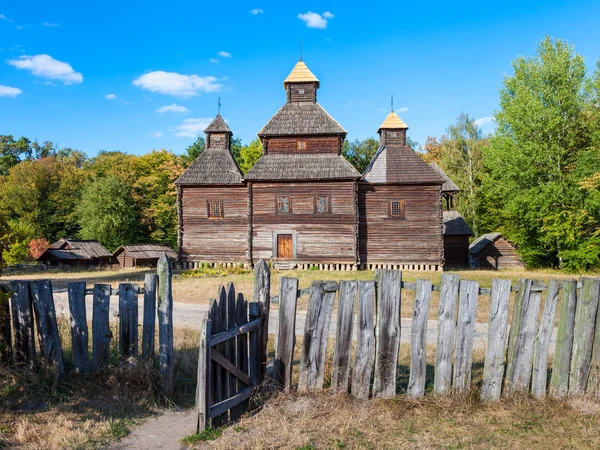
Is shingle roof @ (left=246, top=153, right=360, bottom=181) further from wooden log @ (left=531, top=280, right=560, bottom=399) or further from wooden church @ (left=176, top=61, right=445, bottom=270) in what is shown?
wooden log @ (left=531, top=280, right=560, bottom=399)

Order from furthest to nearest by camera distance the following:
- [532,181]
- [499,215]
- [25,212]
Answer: [25,212], [499,215], [532,181]

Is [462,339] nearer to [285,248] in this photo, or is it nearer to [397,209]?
[285,248]

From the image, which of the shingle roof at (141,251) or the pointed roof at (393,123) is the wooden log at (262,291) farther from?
the shingle roof at (141,251)

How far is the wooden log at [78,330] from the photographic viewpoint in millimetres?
6477

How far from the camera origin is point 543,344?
576 centimetres

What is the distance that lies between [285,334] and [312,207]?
19.7 m

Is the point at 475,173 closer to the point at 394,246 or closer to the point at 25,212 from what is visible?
the point at 394,246

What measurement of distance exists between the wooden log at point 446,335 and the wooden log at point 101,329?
5.05m

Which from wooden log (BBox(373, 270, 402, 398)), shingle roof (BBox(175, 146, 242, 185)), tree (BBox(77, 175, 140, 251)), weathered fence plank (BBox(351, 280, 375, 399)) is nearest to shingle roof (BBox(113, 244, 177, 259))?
tree (BBox(77, 175, 140, 251))

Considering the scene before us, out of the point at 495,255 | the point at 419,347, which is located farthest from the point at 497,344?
the point at 495,255

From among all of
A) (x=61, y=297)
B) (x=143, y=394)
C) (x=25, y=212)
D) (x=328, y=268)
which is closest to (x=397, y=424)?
(x=143, y=394)

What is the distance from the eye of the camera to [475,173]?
43719 mm

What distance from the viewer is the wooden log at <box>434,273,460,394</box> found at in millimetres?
5805

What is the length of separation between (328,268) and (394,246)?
4.43 m
